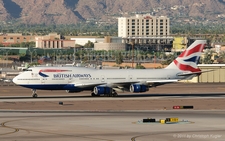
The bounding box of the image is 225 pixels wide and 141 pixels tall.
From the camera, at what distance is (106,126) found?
60000 mm

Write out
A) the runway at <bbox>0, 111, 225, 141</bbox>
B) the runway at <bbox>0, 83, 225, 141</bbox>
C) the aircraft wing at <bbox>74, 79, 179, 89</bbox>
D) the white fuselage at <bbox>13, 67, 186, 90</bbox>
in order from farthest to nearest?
the aircraft wing at <bbox>74, 79, 179, 89</bbox>
the white fuselage at <bbox>13, 67, 186, 90</bbox>
the runway at <bbox>0, 83, 225, 141</bbox>
the runway at <bbox>0, 111, 225, 141</bbox>

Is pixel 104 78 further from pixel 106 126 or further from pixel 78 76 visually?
pixel 106 126

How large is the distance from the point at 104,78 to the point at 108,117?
29998mm

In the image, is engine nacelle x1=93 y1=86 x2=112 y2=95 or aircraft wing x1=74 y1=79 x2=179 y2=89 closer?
engine nacelle x1=93 y1=86 x2=112 y2=95

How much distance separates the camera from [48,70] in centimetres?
9619

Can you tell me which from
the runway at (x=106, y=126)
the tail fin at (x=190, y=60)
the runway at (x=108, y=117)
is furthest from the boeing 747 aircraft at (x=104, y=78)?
the runway at (x=106, y=126)

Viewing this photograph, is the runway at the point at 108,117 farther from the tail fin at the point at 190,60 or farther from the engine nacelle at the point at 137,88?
the tail fin at the point at 190,60

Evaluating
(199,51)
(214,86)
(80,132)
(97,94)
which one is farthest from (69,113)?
(214,86)

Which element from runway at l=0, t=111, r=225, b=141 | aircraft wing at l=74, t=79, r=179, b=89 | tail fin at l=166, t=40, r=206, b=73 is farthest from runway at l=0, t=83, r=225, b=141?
tail fin at l=166, t=40, r=206, b=73

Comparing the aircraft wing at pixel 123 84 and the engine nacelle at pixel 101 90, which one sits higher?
the aircraft wing at pixel 123 84

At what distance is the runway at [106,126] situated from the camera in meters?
53.3

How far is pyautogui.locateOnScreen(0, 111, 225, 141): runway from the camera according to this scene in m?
53.3

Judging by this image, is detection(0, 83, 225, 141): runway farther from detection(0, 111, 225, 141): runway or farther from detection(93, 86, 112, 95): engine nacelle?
detection(93, 86, 112, 95): engine nacelle

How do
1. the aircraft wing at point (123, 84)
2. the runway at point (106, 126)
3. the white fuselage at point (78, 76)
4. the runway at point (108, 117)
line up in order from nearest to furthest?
the runway at point (106, 126) < the runway at point (108, 117) < the white fuselage at point (78, 76) < the aircraft wing at point (123, 84)
